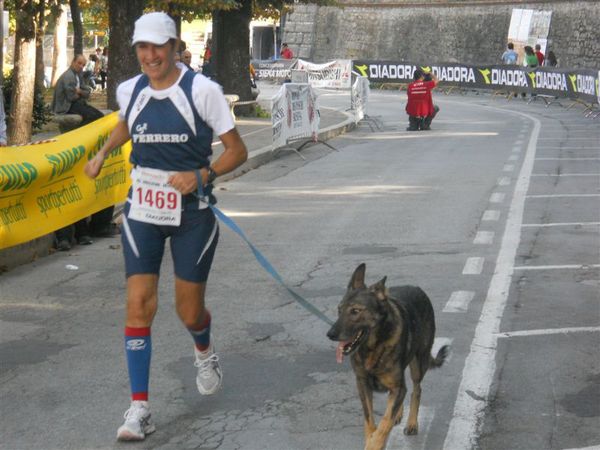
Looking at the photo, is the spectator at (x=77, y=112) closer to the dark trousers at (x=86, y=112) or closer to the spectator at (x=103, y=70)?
the dark trousers at (x=86, y=112)

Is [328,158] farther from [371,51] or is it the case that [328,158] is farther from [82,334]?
[371,51]

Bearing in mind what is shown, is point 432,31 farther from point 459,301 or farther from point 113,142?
point 113,142

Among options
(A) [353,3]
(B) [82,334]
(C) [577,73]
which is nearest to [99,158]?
(B) [82,334]

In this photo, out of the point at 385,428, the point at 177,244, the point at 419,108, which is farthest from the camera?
the point at 419,108

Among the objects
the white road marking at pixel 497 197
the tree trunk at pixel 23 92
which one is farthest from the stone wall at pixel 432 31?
→ the white road marking at pixel 497 197

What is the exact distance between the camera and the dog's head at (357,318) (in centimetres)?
530

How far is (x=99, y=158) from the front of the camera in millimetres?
6332

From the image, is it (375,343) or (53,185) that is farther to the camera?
(53,185)

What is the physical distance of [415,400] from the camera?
19.6 ft

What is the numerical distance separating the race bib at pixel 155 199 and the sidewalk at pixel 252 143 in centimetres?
520

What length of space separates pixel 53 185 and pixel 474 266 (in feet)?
13.1

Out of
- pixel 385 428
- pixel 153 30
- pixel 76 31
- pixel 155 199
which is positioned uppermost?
pixel 153 30

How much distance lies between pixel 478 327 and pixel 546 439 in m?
2.48

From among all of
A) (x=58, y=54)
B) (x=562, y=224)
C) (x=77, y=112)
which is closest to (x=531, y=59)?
(x=58, y=54)
